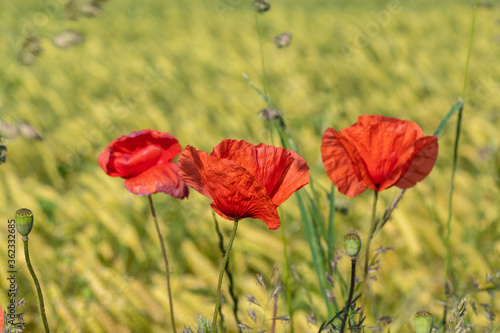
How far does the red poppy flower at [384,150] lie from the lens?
0.62 meters

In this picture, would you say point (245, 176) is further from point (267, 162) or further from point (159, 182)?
point (159, 182)

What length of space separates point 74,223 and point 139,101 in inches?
49.0

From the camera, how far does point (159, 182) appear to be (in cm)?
65

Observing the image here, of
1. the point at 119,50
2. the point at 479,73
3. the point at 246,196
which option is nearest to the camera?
the point at 246,196

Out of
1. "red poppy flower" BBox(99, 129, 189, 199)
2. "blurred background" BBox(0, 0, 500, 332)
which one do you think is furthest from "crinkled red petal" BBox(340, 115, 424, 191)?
"red poppy flower" BBox(99, 129, 189, 199)

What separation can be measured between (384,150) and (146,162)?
10.8 inches

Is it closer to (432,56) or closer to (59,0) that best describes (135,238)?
(59,0)

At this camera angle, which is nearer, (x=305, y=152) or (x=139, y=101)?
(x=305, y=152)

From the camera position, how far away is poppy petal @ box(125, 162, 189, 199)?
2.10 feet

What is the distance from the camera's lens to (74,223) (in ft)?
5.57

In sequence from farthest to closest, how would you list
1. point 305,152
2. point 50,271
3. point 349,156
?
1. point 305,152
2. point 50,271
3. point 349,156

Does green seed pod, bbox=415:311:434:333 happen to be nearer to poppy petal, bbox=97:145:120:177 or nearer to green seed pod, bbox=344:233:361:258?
green seed pod, bbox=344:233:361:258

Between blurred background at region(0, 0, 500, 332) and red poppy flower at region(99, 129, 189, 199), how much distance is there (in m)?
0.14

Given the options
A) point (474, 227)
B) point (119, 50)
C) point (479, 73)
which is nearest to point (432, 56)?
point (479, 73)
